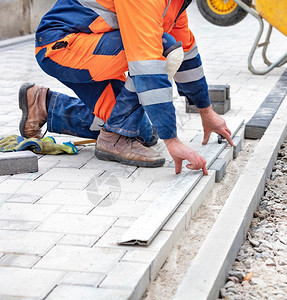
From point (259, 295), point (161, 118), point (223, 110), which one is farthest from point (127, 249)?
point (223, 110)

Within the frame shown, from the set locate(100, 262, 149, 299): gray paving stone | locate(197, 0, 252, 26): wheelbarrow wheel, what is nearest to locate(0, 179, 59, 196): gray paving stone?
locate(100, 262, 149, 299): gray paving stone

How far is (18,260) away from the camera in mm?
2605

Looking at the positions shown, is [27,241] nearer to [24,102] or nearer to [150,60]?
[150,60]

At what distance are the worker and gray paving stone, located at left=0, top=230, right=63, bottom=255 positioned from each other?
920mm

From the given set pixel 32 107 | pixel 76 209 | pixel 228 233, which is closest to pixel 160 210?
pixel 228 233

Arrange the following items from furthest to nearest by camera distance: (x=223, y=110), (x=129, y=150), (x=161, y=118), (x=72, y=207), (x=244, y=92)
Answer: (x=244, y=92)
(x=223, y=110)
(x=129, y=150)
(x=161, y=118)
(x=72, y=207)

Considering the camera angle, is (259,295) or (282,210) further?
(282,210)

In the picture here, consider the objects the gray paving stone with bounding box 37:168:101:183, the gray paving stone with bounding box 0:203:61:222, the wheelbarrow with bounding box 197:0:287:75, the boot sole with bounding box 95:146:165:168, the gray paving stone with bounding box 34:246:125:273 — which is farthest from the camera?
the wheelbarrow with bounding box 197:0:287:75

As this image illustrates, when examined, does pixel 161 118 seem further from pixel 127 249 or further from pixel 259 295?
pixel 259 295

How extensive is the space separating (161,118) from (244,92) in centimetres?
295

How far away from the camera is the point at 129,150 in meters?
3.87

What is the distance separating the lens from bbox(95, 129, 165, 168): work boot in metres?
3.82

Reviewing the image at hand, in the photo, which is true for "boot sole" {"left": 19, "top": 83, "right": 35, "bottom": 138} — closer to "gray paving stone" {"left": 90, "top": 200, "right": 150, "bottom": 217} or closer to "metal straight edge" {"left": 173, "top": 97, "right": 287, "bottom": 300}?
"gray paving stone" {"left": 90, "top": 200, "right": 150, "bottom": 217}

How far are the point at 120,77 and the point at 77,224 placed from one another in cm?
130
